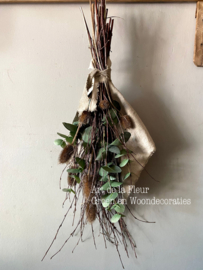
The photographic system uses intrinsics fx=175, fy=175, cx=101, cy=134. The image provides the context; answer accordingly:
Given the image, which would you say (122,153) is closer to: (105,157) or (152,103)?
(105,157)

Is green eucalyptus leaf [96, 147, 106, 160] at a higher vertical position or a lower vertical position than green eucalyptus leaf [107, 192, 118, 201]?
higher

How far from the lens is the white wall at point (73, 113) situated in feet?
2.44

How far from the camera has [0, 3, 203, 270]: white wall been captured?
0.74 meters

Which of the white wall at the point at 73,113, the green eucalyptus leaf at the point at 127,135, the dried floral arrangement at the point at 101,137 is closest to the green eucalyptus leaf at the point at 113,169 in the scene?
the dried floral arrangement at the point at 101,137

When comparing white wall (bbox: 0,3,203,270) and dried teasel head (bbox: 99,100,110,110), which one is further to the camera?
white wall (bbox: 0,3,203,270)

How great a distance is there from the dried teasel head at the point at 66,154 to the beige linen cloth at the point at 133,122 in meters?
0.14

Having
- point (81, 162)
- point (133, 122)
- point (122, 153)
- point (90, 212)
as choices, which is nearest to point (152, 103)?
point (133, 122)

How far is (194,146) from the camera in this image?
2.48ft

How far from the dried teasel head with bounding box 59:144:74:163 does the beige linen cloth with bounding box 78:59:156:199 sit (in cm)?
14

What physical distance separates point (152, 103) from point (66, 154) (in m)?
0.42

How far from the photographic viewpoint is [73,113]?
0.76 m

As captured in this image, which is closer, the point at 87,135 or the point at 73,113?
the point at 87,135

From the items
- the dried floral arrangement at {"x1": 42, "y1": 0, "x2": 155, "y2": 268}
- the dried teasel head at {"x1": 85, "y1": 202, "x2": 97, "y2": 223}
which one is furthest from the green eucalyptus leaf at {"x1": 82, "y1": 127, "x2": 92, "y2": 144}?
the dried teasel head at {"x1": 85, "y1": 202, "x2": 97, "y2": 223}

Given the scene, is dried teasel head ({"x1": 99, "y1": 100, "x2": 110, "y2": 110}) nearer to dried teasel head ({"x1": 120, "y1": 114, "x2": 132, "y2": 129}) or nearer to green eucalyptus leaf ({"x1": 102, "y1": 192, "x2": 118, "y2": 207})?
dried teasel head ({"x1": 120, "y1": 114, "x2": 132, "y2": 129})
